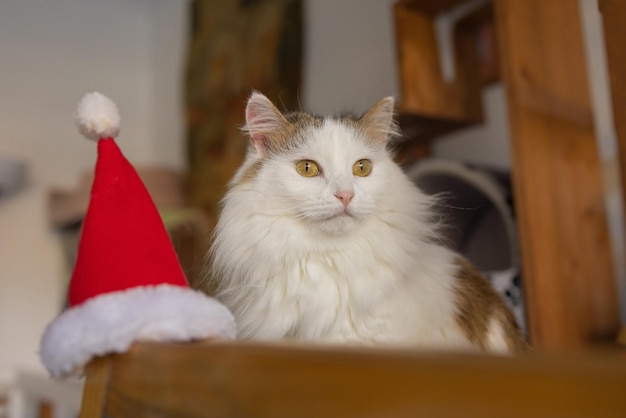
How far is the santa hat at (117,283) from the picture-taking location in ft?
1.92

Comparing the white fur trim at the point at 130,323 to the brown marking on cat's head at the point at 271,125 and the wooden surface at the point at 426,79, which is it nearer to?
the brown marking on cat's head at the point at 271,125

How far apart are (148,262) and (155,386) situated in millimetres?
197

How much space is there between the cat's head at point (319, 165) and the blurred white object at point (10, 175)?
264 centimetres

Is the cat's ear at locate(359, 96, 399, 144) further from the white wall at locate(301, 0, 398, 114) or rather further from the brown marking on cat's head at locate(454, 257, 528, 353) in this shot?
the white wall at locate(301, 0, 398, 114)

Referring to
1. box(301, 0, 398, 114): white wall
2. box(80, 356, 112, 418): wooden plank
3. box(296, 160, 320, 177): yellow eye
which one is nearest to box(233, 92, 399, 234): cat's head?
box(296, 160, 320, 177): yellow eye

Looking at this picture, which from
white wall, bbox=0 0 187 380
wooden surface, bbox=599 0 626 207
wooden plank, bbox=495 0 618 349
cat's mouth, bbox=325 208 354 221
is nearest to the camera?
wooden surface, bbox=599 0 626 207

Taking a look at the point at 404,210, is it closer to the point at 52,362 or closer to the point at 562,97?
the point at 52,362

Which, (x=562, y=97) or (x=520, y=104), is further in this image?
(x=562, y=97)

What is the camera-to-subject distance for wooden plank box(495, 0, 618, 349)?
1401 millimetres

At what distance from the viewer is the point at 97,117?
721 millimetres

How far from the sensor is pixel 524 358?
28 cm

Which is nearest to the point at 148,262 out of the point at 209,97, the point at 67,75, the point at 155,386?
the point at 155,386

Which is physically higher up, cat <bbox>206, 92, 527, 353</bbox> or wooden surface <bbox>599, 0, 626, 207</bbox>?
wooden surface <bbox>599, 0, 626, 207</bbox>

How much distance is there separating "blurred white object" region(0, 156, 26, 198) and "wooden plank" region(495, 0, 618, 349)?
2.86 metres
